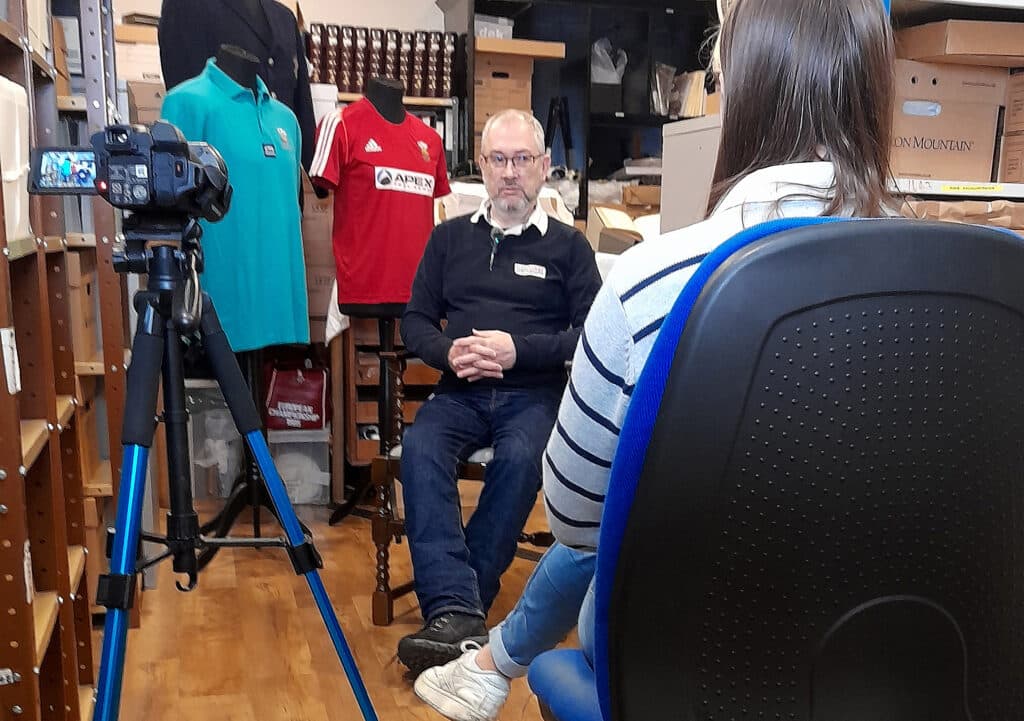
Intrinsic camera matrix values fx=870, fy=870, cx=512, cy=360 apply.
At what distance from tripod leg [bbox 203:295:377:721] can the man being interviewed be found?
19.7 inches

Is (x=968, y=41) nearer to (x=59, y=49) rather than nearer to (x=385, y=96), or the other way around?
(x=385, y=96)

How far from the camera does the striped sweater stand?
2.57ft

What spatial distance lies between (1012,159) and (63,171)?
1.88m

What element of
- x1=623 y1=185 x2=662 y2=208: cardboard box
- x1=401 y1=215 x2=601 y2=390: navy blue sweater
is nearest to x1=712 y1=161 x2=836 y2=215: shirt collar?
x1=401 y1=215 x2=601 y2=390: navy blue sweater

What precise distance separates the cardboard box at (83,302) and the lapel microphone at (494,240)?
1007 millimetres

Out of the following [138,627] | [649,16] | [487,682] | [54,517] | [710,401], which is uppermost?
[649,16]

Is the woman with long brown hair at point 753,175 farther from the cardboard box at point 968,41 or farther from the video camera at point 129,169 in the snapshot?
the cardboard box at point 968,41

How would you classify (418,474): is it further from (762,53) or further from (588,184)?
(588,184)

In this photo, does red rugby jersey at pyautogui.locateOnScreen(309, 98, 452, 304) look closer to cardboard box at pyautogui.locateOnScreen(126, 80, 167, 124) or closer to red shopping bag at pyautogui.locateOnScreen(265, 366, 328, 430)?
red shopping bag at pyautogui.locateOnScreen(265, 366, 328, 430)

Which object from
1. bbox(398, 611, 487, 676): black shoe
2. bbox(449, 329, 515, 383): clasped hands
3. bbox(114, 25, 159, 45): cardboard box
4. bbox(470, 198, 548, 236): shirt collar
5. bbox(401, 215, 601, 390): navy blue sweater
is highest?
bbox(114, 25, 159, 45): cardboard box

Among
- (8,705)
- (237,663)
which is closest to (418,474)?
(237,663)

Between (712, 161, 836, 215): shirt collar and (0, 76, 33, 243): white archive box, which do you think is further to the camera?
(0, 76, 33, 243): white archive box

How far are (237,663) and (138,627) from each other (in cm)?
37

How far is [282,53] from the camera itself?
298 centimetres
